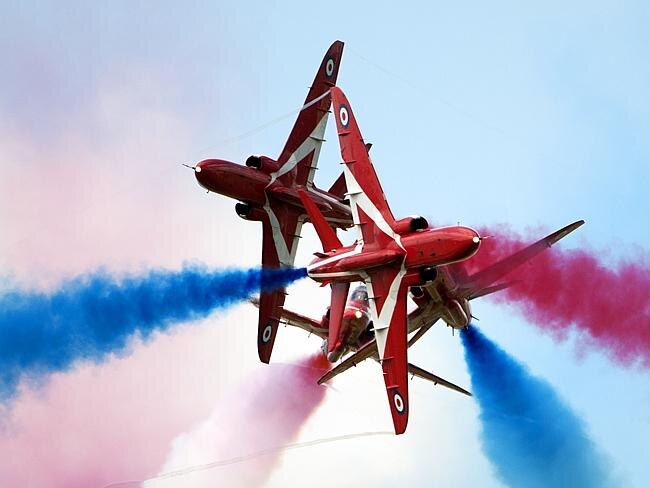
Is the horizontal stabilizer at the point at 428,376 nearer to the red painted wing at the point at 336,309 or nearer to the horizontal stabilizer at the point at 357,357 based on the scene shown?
the horizontal stabilizer at the point at 357,357

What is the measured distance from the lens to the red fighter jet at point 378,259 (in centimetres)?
5541

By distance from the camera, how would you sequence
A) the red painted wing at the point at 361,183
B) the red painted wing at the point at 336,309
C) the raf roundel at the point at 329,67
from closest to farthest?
the red painted wing at the point at 361,183 < the red painted wing at the point at 336,309 < the raf roundel at the point at 329,67

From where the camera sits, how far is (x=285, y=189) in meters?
61.9

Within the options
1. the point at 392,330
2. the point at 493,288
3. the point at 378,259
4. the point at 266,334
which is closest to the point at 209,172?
the point at 266,334

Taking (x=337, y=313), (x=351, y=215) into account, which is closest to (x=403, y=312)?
(x=337, y=313)

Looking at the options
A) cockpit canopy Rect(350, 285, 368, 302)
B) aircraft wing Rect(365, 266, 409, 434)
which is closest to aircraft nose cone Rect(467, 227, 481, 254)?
aircraft wing Rect(365, 266, 409, 434)

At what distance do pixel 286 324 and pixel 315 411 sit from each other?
18.3 ft

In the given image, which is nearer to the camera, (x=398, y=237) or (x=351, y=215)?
(x=398, y=237)

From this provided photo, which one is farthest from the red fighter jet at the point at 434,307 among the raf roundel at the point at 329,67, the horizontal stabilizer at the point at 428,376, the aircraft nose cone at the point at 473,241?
the raf roundel at the point at 329,67

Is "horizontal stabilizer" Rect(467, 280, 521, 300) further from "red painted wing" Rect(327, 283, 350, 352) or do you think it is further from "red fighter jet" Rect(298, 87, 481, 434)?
"red painted wing" Rect(327, 283, 350, 352)

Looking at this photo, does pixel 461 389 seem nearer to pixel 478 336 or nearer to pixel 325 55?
pixel 478 336

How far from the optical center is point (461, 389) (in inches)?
2596

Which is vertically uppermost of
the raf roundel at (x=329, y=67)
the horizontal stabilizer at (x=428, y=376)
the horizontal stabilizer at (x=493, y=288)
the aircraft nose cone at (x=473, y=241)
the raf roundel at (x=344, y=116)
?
the raf roundel at (x=329, y=67)

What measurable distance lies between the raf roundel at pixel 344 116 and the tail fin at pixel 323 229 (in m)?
2.60
